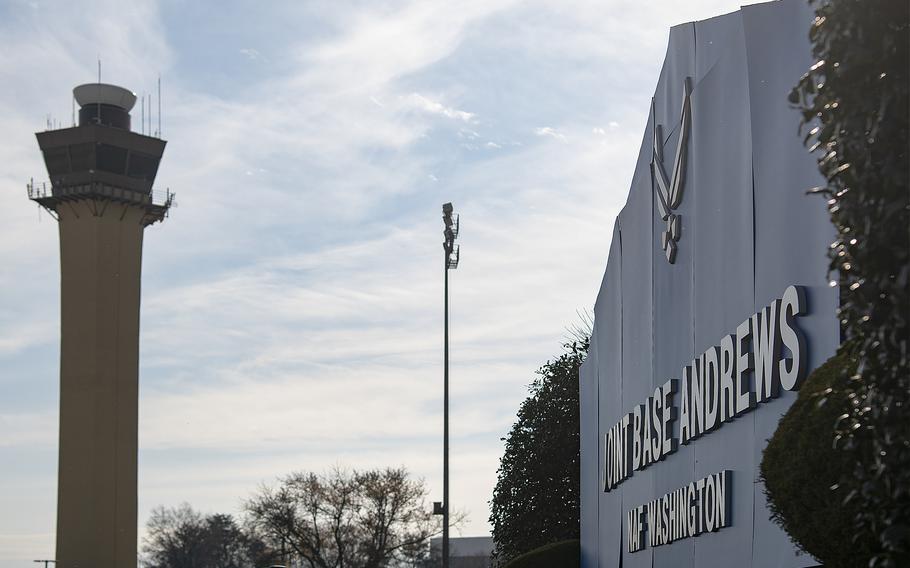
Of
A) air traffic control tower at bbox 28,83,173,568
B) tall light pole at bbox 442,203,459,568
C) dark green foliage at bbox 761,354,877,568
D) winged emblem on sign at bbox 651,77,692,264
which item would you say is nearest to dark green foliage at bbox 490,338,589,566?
tall light pole at bbox 442,203,459,568

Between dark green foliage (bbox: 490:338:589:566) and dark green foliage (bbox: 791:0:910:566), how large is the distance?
2644 centimetres

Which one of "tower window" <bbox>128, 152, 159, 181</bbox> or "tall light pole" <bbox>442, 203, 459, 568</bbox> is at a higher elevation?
"tower window" <bbox>128, 152, 159, 181</bbox>

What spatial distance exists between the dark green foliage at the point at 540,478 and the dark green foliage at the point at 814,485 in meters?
24.1

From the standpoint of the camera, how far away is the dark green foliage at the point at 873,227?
167 inches

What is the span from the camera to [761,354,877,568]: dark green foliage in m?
6.38

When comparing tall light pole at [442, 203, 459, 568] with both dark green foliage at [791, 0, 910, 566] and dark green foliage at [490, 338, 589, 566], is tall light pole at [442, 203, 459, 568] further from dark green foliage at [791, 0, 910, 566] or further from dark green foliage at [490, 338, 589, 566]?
dark green foliage at [791, 0, 910, 566]

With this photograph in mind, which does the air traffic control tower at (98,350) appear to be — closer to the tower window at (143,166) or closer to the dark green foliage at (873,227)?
the tower window at (143,166)

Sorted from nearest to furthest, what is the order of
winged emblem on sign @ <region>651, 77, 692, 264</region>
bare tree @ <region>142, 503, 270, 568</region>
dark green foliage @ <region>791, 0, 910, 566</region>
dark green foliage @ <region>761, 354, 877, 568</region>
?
dark green foliage @ <region>791, 0, 910, 566</region>, dark green foliage @ <region>761, 354, 877, 568</region>, winged emblem on sign @ <region>651, 77, 692, 264</region>, bare tree @ <region>142, 503, 270, 568</region>

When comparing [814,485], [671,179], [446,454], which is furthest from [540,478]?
[814,485]

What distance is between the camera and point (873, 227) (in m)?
4.32

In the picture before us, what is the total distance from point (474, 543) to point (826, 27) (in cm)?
14698

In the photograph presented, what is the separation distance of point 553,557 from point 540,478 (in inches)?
217

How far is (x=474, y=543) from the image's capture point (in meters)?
148

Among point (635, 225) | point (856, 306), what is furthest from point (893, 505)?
point (635, 225)
